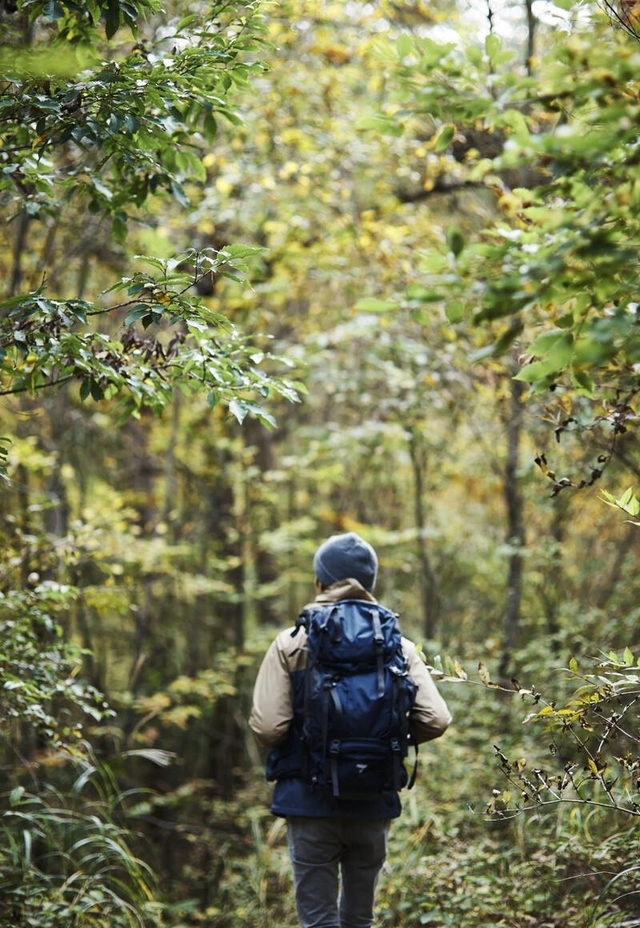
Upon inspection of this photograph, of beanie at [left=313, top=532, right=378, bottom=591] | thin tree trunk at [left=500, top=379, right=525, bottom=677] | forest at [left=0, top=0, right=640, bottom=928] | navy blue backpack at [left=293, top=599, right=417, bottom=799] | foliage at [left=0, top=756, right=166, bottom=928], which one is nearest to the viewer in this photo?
forest at [left=0, top=0, right=640, bottom=928]

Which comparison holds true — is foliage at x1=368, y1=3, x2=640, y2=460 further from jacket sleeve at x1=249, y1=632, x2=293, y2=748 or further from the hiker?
jacket sleeve at x1=249, y1=632, x2=293, y2=748

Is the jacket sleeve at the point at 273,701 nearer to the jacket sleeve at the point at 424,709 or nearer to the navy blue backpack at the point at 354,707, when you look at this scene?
the navy blue backpack at the point at 354,707

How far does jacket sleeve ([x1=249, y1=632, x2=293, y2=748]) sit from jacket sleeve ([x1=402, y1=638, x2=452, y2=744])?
51 centimetres

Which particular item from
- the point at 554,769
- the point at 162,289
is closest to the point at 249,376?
the point at 162,289

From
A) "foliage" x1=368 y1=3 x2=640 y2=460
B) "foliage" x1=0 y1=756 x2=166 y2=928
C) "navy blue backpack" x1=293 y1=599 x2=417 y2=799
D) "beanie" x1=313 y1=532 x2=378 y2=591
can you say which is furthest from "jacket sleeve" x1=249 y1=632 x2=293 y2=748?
"foliage" x1=368 y1=3 x2=640 y2=460

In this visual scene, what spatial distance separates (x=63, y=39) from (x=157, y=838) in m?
6.12

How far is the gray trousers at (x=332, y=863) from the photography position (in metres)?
3.24

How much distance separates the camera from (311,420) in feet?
42.4

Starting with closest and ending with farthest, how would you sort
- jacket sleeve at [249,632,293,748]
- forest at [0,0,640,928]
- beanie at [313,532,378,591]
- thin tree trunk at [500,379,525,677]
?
forest at [0,0,640,928] → jacket sleeve at [249,632,293,748] → beanie at [313,532,378,591] → thin tree trunk at [500,379,525,677]

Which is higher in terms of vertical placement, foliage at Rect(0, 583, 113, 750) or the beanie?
the beanie

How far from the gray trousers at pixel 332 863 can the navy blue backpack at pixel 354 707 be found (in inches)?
8.5

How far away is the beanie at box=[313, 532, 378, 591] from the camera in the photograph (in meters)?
3.40

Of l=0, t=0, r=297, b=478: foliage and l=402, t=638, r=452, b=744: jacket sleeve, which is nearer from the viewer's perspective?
l=0, t=0, r=297, b=478: foliage

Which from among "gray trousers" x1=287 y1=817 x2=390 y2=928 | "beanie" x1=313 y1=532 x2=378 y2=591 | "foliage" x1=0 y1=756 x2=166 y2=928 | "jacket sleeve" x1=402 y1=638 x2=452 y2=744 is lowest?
A: "foliage" x1=0 y1=756 x2=166 y2=928
